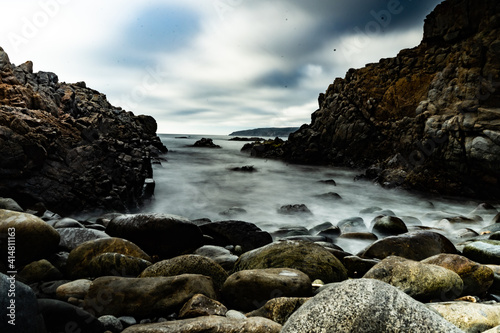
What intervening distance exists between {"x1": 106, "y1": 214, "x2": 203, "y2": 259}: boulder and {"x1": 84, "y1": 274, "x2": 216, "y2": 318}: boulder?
242 cm

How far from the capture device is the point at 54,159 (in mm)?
9133

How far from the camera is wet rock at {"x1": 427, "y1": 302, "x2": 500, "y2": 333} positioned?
2.73 meters

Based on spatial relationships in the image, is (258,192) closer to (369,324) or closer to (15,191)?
(15,191)

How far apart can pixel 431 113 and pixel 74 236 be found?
60.7 ft

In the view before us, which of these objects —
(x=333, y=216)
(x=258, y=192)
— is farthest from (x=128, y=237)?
(x=258, y=192)

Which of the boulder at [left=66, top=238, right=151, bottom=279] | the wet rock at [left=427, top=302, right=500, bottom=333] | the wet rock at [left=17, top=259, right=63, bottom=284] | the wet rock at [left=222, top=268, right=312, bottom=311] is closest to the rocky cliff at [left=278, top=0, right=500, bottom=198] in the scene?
the wet rock at [left=427, top=302, right=500, bottom=333]

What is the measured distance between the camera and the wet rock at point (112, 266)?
13.9 feet

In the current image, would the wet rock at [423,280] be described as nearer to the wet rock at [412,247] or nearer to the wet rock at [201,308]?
the wet rock at [412,247]

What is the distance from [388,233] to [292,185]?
37.2 ft

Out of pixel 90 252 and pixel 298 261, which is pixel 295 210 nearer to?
pixel 298 261

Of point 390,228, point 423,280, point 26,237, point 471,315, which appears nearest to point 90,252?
point 26,237

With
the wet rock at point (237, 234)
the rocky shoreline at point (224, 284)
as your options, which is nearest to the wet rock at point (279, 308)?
the rocky shoreline at point (224, 284)

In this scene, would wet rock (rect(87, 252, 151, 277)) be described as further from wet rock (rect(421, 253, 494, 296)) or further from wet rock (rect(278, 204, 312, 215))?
wet rock (rect(278, 204, 312, 215))

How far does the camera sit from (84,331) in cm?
271
